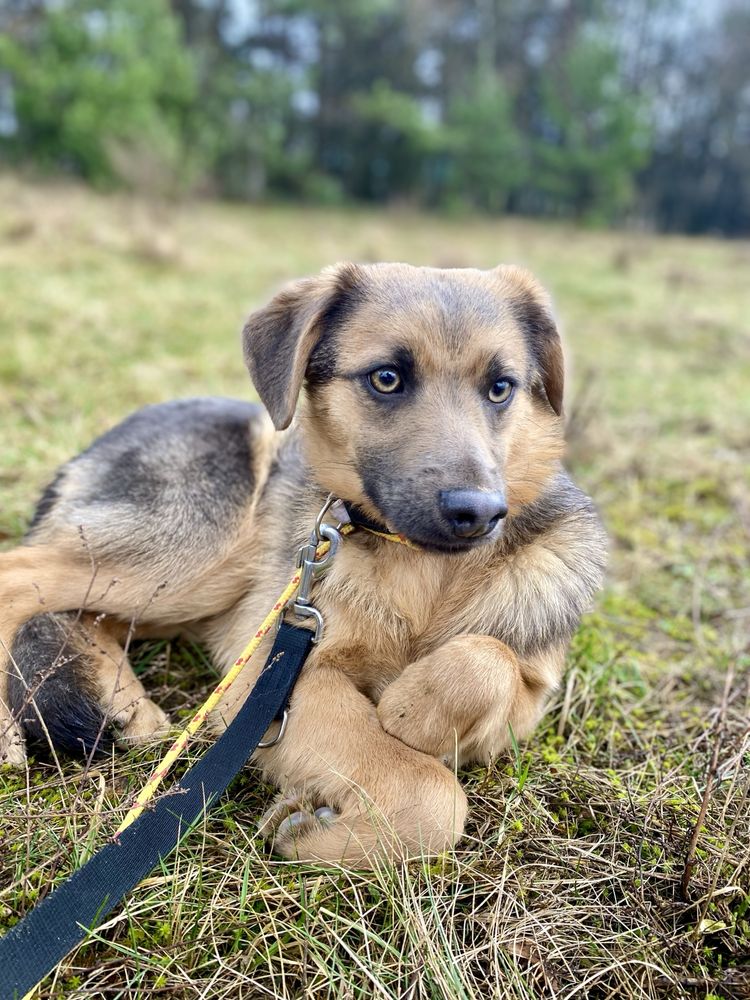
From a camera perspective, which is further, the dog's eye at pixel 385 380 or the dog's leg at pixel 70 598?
the dog's leg at pixel 70 598

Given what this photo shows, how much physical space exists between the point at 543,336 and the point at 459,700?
150 cm

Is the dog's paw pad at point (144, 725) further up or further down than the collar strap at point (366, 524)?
further down

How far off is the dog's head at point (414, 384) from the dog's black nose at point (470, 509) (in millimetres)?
19

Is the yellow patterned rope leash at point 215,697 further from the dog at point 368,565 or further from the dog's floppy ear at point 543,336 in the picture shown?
the dog's floppy ear at point 543,336

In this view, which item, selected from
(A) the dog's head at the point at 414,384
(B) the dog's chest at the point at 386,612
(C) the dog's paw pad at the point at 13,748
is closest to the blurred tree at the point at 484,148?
(A) the dog's head at the point at 414,384

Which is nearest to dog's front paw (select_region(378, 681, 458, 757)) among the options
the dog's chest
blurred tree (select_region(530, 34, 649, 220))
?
the dog's chest

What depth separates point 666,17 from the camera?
46469 millimetres

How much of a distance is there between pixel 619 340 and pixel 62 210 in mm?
11309

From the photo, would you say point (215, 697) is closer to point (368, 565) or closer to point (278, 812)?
point (278, 812)

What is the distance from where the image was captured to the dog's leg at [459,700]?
241 cm

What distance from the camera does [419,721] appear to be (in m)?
2.46

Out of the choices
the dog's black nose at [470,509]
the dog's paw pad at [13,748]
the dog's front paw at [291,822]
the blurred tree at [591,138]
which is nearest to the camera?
the dog's black nose at [470,509]

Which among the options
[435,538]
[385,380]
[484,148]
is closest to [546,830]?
[435,538]

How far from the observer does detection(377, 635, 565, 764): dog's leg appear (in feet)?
7.91
